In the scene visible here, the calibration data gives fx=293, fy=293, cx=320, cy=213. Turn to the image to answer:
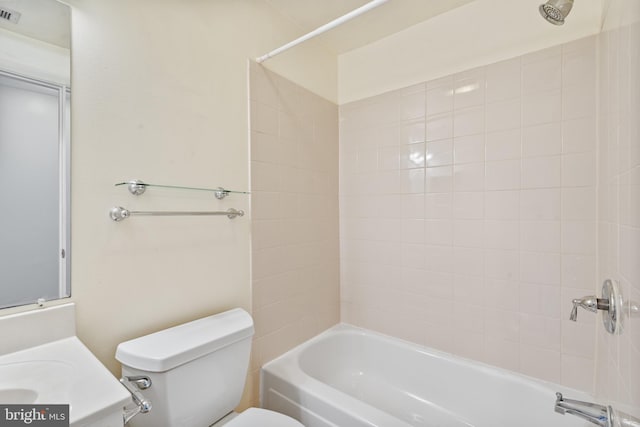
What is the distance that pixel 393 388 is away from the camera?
5.98ft

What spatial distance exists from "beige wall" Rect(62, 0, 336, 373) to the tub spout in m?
1.36

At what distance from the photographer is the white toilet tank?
0.97m

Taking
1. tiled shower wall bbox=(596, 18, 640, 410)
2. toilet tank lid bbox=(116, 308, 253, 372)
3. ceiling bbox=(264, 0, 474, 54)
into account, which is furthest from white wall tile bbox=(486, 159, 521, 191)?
toilet tank lid bbox=(116, 308, 253, 372)

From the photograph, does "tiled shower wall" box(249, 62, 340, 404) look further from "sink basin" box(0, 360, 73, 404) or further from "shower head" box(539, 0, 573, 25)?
"shower head" box(539, 0, 573, 25)

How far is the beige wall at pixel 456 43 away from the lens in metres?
1.40

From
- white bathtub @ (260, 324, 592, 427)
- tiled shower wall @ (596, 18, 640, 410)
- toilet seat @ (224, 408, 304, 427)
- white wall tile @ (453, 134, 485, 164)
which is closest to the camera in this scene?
tiled shower wall @ (596, 18, 640, 410)

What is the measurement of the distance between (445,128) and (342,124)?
733mm

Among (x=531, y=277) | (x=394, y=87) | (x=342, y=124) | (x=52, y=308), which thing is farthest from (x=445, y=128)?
(x=52, y=308)

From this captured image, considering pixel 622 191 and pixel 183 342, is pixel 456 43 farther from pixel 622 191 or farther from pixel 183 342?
pixel 183 342

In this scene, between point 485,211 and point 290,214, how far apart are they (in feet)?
3.56

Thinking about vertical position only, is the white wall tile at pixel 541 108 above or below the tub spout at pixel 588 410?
above

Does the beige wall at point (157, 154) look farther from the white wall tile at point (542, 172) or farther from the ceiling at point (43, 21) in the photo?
the white wall tile at point (542, 172)

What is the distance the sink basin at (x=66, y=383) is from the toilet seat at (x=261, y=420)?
57 centimetres

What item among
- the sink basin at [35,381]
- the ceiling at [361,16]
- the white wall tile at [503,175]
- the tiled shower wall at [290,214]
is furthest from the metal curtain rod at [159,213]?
the white wall tile at [503,175]
